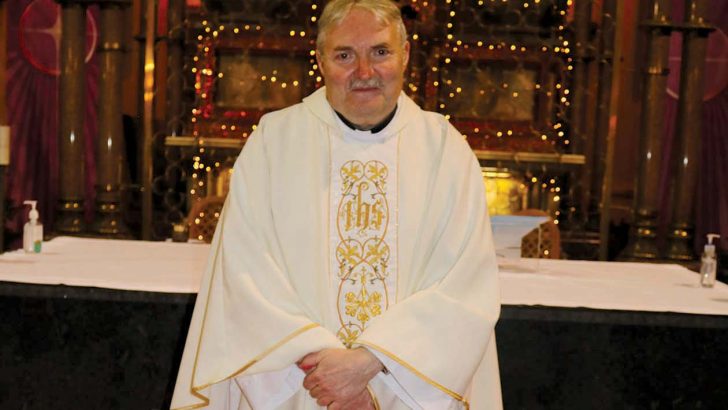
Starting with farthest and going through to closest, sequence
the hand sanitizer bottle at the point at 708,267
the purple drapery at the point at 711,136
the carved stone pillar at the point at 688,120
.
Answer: the purple drapery at the point at 711,136 < the carved stone pillar at the point at 688,120 < the hand sanitizer bottle at the point at 708,267

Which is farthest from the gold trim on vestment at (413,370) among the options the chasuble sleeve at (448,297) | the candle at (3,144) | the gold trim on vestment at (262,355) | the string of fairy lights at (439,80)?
the string of fairy lights at (439,80)

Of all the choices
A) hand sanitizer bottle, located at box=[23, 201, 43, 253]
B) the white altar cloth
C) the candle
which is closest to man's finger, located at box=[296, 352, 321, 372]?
the white altar cloth

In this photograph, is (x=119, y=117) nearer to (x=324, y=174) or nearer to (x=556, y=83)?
(x=556, y=83)

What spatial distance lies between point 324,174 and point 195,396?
611 millimetres

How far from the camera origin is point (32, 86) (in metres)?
6.97

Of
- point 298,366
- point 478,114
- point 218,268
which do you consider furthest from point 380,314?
point 478,114

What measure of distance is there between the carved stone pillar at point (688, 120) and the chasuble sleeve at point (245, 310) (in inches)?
187

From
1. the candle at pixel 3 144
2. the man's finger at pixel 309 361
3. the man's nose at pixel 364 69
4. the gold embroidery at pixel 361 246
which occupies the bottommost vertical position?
the man's finger at pixel 309 361

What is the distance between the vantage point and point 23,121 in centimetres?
697

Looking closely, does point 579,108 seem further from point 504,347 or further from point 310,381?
point 310,381

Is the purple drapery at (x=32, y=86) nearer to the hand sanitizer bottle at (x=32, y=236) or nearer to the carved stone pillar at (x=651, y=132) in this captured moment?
the hand sanitizer bottle at (x=32, y=236)

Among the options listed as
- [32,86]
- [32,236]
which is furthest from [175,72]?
[32,236]

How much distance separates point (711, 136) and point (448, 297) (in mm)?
5233

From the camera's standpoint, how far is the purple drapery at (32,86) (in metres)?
6.93
